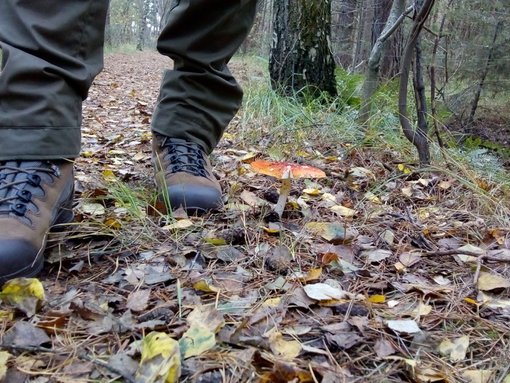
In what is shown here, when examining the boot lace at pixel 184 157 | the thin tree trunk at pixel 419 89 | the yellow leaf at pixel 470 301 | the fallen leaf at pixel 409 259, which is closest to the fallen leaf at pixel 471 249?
the fallen leaf at pixel 409 259

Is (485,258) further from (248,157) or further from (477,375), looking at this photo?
(248,157)

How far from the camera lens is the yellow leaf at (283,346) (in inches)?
30.0

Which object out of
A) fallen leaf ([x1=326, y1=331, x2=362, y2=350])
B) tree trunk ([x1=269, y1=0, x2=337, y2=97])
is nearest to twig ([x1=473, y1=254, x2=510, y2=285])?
fallen leaf ([x1=326, y1=331, x2=362, y2=350])

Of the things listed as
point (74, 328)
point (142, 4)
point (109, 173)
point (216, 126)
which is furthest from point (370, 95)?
point (142, 4)

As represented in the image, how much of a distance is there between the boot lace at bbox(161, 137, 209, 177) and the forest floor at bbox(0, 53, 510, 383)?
0.12 m

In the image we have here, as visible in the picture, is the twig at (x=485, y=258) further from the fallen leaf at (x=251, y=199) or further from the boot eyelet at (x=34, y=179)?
the boot eyelet at (x=34, y=179)

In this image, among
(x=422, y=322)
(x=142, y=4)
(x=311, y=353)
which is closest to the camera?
(x=311, y=353)

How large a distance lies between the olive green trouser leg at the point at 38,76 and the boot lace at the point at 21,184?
2 cm

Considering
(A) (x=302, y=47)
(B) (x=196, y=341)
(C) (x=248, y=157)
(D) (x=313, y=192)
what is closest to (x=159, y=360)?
(B) (x=196, y=341)

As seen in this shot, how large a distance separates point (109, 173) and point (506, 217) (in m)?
1.30

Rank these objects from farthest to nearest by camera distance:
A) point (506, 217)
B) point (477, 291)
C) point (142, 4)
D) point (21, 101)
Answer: point (142, 4), point (506, 217), point (21, 101), point (477, 291)

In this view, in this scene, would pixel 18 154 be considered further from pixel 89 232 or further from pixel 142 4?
pixel 142 4

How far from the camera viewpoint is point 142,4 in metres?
31.9

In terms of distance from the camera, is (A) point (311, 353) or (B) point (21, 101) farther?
(B) point (21, 101)
